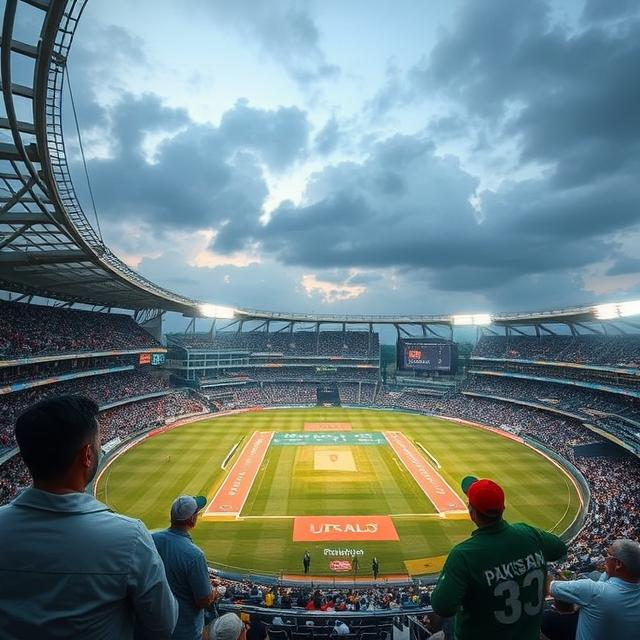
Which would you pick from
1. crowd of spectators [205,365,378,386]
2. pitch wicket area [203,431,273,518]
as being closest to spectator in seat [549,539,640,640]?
pitch wicket area [203,431,273,518]

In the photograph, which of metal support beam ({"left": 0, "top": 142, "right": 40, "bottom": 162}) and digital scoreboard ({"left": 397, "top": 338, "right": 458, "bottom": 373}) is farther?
digital scoreboard ({"left": 397, "top": 338, "right": 458, "bottom": 373})

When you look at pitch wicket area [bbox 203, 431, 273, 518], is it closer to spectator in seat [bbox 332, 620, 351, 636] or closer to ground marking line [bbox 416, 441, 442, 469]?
ground marking line [bbox 416, 441, 442, 469]

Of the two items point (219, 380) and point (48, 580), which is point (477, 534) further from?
point (219, 380)

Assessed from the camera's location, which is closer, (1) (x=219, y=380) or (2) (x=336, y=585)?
(2) (x=336, y=585)

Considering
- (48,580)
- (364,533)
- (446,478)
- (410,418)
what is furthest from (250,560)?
(410,418)

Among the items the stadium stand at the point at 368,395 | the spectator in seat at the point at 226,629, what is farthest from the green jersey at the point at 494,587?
the stadium stand at the point at 368,395

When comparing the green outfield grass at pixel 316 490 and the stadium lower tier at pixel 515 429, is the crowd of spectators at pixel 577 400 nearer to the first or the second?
the stadium lower tier at pixel 515 429
